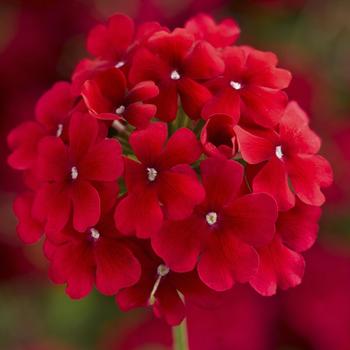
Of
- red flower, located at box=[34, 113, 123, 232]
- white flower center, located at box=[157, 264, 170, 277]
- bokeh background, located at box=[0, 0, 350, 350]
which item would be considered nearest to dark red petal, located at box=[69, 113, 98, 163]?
red flower, located at box=[34, 113, 123, 232]

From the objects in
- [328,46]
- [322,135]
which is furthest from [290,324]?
[328,46]

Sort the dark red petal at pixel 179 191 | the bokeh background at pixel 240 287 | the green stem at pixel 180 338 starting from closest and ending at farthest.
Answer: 1. the dark red petal at pixel 179 191
2. the green stem at pixel 180 338
3. the bokeh background at pixel 240 287

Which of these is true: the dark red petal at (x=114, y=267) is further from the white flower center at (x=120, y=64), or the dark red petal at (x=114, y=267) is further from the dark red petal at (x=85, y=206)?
the white flower center at (x=120, y=64)

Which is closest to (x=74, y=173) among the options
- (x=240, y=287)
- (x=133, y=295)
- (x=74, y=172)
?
(x=74, y=172)

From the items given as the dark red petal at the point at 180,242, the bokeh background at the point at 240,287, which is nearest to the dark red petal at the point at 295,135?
Result: the dark red petal at the point at 180,242

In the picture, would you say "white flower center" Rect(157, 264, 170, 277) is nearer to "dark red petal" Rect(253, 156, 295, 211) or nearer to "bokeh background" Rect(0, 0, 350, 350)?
"dark red petal" Rect(253, 156, 295, 211)
